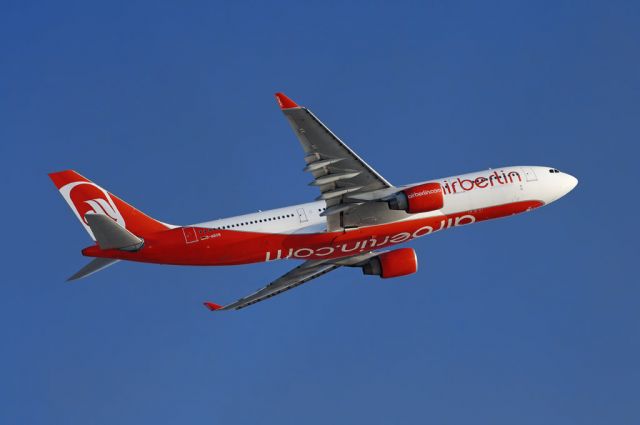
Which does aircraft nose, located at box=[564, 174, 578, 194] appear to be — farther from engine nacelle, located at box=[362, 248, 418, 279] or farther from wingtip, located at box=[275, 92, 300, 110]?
wingtip, located at box=[275, 92, 300, 110]

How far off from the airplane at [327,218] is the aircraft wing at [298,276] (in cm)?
7

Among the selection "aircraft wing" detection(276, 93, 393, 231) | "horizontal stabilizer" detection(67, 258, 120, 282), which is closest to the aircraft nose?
"aircraft wing" detection(276, 93, 393, 231)

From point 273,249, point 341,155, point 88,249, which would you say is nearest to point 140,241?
point 88,249

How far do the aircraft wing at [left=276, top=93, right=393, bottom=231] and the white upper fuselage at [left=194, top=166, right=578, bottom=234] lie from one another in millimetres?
2202

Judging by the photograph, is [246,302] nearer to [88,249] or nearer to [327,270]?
[327,270]

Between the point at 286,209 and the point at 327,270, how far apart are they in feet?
22.5

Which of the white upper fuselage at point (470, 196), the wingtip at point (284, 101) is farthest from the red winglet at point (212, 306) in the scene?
the wingtip at point (284, 101)

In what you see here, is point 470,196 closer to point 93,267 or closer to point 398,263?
point 398,263

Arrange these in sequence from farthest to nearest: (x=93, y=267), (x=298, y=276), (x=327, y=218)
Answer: (x=298, y=276), (x=327, y=218), (x=93, y=267)

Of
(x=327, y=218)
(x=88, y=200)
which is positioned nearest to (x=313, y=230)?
(x=327, y=218)

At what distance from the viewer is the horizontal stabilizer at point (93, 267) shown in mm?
46938

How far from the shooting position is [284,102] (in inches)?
1649

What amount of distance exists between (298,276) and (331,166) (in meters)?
12.4

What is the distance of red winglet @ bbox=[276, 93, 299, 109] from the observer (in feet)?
137
